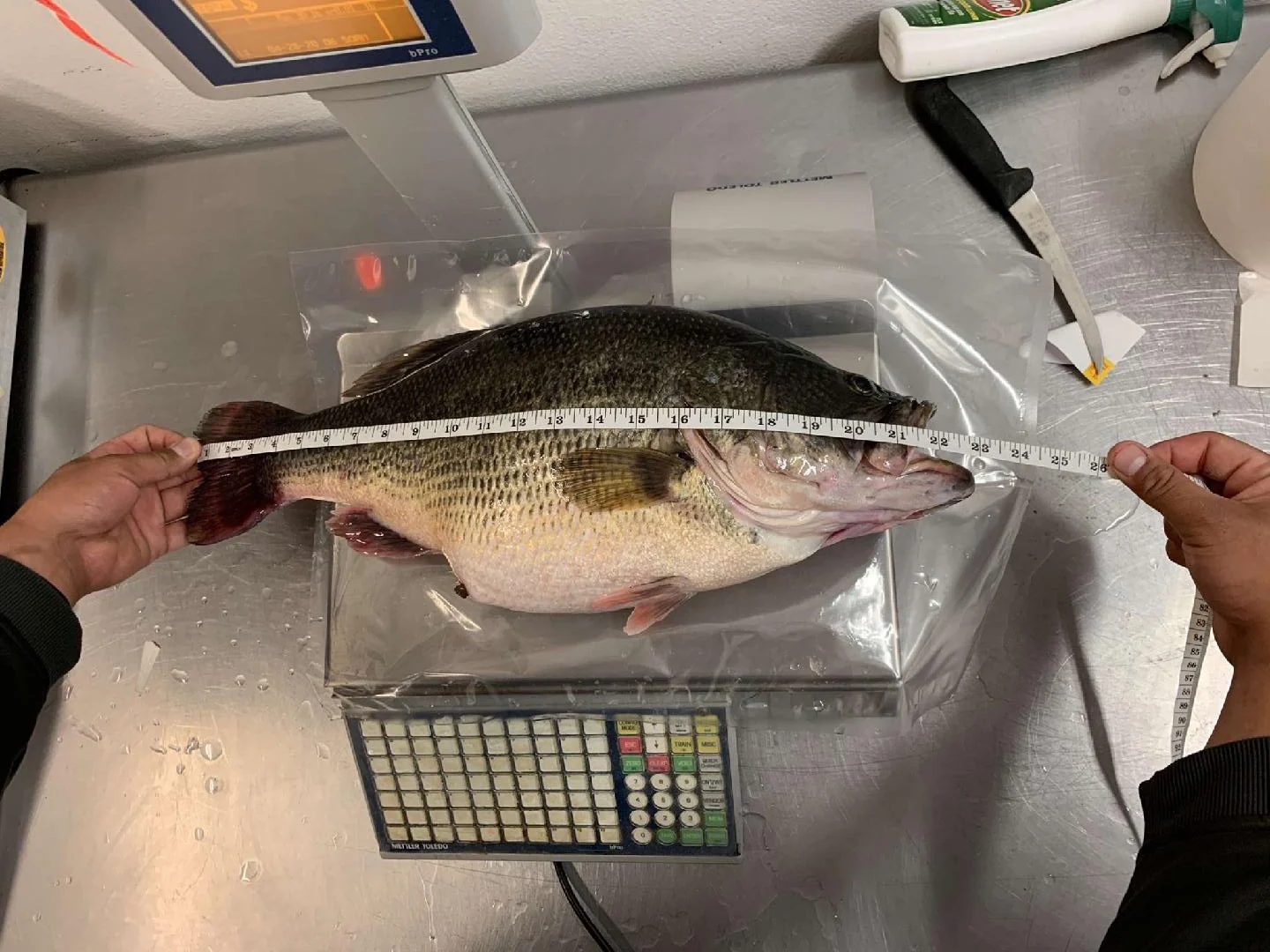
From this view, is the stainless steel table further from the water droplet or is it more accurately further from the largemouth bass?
the largemouth bass

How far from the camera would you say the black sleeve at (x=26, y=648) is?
713mm

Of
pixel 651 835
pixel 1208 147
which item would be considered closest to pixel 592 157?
pixel 1208 147

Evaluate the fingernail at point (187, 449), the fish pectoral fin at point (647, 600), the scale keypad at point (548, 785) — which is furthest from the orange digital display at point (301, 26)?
the scale keypad at point (548, 785)

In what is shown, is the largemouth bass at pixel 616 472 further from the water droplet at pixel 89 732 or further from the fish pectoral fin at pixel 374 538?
the water droplet at pixel 89 732

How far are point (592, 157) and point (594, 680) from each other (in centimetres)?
69

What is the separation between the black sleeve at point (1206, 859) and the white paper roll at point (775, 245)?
21.3 inches

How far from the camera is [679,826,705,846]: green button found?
84 centimetres

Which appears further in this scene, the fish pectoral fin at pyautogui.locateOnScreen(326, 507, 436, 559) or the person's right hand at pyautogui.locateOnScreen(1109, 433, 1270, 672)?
the fish pectoral fin at pyautogui.locateOnScreen(326, 507, 436, 559)

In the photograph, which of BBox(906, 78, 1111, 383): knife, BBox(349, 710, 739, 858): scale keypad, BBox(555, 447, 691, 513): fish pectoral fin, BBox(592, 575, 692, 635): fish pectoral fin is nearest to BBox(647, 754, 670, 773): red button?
BBox(349, 710, 739, 858): scale keypad

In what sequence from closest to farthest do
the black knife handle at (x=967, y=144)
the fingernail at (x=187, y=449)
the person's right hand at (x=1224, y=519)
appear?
the person's right hand at (x=1224, y=519) < the fingernail at (x=187, y=449) < the black knife handle at (x=967, y=144)

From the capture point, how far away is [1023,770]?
873 millimetres

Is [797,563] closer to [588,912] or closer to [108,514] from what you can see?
[588,912]

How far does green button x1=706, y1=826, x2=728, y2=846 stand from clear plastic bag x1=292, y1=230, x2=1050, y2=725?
132mm

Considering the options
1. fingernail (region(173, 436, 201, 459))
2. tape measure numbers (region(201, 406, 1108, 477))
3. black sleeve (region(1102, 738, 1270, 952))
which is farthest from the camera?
fingernail (region(173, 436, 201, 459))
